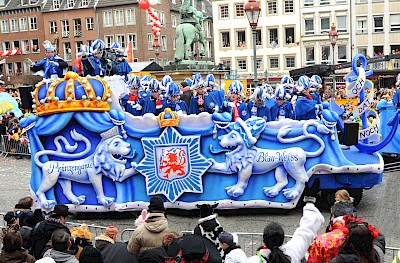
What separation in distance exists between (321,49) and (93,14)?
Result: 2099 cm

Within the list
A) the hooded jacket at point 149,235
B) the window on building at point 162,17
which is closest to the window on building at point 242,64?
the window on building at point 162,17

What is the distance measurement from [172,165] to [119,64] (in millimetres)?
3664

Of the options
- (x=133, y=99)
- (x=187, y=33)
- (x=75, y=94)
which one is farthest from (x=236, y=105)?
(x=187, y=33)

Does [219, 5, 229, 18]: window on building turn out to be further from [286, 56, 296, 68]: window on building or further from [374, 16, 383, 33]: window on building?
[374, 16, 383, 33]: window on building

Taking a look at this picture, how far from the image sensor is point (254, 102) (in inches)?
436

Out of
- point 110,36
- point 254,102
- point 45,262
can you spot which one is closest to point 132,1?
point 110,36

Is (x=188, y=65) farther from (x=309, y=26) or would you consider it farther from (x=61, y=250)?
(x=309, y=26)

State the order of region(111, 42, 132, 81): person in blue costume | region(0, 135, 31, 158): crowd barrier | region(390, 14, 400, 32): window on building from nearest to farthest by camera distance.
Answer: region(111, 42, 132, 81): person in blue costume < region(0, 135, 31, 158): crowd barrier < region(390, 14, 400, 32): window on building

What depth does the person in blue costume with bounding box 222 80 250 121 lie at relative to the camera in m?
11.2

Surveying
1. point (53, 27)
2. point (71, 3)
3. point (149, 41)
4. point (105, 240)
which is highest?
point (71, 3)

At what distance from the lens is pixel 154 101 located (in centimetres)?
1130

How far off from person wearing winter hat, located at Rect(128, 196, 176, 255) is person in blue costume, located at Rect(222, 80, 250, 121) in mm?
5680

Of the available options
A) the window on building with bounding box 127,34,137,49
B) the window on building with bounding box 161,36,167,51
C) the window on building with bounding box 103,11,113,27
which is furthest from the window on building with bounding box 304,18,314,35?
the window on building with bounding box 103,11,113,27

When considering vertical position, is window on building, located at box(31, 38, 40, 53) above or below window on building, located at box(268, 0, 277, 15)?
below
